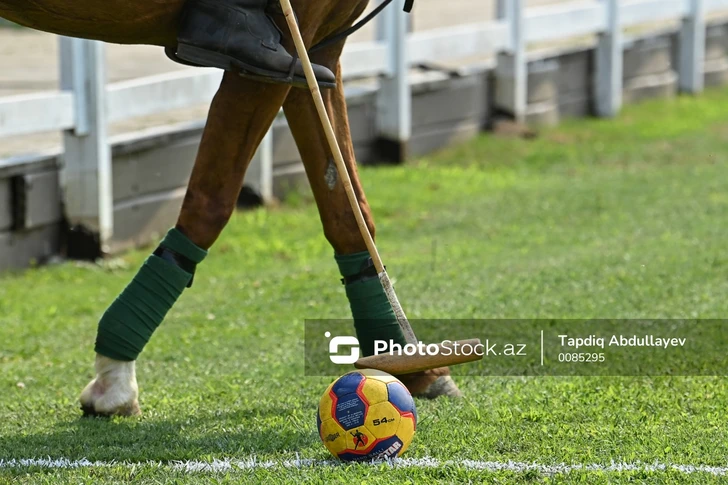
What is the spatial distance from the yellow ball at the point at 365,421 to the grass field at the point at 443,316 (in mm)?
65

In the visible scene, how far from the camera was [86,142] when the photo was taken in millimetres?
8344

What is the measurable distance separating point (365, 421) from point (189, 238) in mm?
1052

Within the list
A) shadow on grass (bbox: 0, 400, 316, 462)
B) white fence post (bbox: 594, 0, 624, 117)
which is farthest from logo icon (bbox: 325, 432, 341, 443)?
white fence post (bbox: 594, 0, 624, 117)

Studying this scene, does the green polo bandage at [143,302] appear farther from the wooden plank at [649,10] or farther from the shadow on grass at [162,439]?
the wooden plank at [649,10]

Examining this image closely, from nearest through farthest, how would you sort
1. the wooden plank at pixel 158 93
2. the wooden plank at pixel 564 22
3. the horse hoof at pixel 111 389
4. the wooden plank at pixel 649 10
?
the horse hoof at pixel 111 389 → the wooden plank at pixel 158 93 → the wooden plank at pixel 564 22 → the wooden plank at pixel 649 10

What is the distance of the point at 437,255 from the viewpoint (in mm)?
8281

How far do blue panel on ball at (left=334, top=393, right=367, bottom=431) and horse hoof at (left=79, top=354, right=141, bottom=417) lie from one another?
Answer: 3.34ft

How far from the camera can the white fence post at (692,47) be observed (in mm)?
16312

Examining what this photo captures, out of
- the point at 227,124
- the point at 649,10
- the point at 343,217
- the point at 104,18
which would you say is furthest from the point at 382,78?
the point at 104,18

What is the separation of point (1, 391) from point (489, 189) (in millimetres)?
6356

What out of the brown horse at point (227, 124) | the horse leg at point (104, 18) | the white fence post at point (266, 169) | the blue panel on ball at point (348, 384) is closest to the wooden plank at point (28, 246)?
the white fence post at point (266, 169)

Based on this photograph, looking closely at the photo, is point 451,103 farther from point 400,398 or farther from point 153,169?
point 400,398

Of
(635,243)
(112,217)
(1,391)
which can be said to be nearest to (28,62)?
(112,217)

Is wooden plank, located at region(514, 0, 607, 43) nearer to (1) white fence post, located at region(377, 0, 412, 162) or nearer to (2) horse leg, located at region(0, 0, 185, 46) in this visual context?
(1) white fence post, located at region(377, 0, 412, 162)
